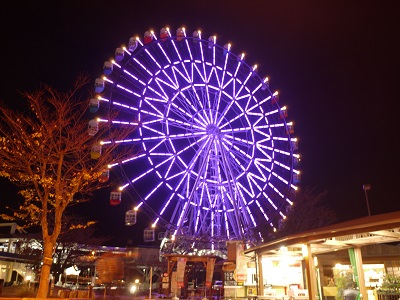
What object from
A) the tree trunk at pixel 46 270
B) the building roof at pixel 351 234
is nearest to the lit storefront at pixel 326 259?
the building roof at pixel 351 234

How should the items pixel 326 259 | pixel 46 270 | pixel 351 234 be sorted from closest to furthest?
pixel 351 234 → pixel 46 270 → pixel 326 259

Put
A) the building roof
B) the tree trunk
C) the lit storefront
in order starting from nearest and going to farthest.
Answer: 1. the building roof
2. the lit storefront
3. the tree trunk

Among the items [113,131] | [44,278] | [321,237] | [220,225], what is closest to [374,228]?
[321,237]

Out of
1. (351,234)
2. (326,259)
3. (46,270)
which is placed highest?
(326,259)

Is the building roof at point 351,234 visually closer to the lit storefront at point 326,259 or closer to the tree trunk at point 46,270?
the lit storefront at point 326,259

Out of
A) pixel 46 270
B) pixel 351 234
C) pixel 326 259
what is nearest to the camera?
pixel 351 234

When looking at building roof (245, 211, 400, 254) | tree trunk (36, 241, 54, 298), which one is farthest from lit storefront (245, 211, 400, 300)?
tree trunk (36, 241, 54, 298)

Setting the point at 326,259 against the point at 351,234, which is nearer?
the point at 351,234

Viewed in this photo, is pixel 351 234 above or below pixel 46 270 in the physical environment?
above

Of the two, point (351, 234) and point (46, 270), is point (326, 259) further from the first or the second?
point (46, 270)

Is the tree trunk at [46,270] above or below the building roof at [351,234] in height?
below

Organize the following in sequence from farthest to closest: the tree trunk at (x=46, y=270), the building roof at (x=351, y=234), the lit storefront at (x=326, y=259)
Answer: the tree trunk at (x=46, y=270)
the lit storefront at (x=326, y=259)
the building roof at (x=351, y=234)

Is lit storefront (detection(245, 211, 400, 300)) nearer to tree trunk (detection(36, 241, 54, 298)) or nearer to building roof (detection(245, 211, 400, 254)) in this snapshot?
building roof (detection(245, 211, 400, 254))

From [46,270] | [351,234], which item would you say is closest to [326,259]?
[351,234]
